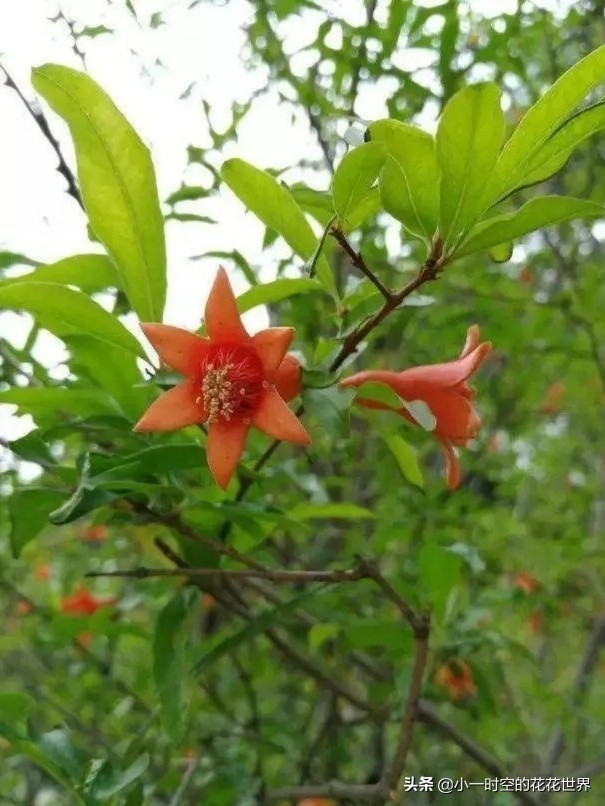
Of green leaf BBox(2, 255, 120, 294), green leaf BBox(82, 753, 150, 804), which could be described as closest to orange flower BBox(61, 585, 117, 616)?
green leaf BBox(82, 753, 150, 804)

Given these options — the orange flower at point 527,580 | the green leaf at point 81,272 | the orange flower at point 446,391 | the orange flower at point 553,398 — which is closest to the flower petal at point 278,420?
the orange flower at point 446,391

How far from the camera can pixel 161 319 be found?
706mm

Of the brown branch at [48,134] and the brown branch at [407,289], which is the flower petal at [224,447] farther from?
the brown branch at [48,134]

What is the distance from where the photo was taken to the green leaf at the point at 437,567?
974 mm

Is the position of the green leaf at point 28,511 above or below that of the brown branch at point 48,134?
below

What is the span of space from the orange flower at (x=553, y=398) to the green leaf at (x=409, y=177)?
1.70 meters

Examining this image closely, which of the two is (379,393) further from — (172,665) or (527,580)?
(527,580)

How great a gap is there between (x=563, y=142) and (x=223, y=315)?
24 cm

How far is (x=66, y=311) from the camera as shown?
674 millimetres

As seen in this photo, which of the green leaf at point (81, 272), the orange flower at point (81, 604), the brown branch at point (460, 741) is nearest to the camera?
the green leaf at point (81, 272)

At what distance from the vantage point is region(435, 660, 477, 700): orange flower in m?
1.24

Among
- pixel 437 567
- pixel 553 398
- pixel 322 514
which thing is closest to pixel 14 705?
pixel 322 514

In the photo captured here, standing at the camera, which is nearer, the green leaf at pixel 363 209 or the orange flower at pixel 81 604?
the green leaf at pixel 363 209

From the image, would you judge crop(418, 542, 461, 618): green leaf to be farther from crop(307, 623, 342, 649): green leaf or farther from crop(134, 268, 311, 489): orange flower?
crop(134, 268, 311, 489): orange flower
